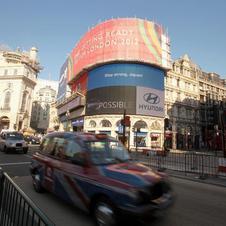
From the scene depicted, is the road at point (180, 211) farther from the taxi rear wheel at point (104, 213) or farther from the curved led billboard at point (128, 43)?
the curved led billboard at point (128, 43)

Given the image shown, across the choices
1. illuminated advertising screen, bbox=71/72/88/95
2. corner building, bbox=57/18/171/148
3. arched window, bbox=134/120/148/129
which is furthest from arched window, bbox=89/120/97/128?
arched window, bbox=134/120/148/129

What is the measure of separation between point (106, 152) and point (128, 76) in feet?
126

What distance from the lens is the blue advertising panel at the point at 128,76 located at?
4300 centimetres

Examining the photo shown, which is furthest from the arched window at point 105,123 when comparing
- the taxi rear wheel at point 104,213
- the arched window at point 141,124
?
the taxi rear wheel at point 104,213

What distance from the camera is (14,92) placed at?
247ft

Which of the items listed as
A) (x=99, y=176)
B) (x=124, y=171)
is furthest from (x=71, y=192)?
(x=124, y=171)

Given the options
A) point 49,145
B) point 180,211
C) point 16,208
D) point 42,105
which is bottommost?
point 180,211

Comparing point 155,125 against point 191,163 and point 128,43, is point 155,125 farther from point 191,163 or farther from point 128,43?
point 191,163

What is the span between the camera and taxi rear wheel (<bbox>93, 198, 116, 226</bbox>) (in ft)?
13.9

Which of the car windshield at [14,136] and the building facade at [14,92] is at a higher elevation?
the building facade at [14,92]

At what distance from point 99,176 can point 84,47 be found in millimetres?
48275

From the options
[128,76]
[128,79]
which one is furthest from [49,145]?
[128,76]

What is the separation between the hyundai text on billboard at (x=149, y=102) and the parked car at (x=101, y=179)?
119 ft

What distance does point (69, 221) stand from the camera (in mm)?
4836
